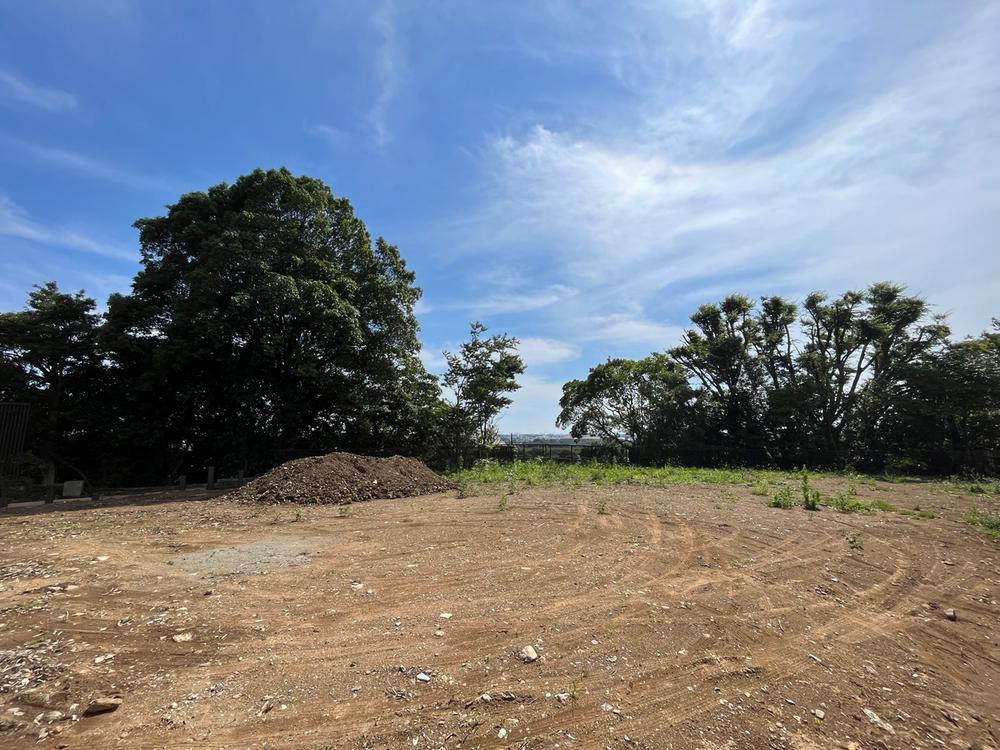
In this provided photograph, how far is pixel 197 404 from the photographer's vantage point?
16.2 m

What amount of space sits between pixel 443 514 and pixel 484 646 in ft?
18.2

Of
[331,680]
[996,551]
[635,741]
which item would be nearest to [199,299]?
[331,680]

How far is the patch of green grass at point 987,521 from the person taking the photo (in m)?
6.88

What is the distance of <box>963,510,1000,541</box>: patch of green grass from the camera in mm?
6884

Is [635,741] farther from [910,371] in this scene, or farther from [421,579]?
[910,371]

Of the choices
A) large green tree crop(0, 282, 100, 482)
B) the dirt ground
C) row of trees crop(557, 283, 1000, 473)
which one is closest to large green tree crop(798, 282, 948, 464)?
row of trees crop(557, 283, 1000, 473)

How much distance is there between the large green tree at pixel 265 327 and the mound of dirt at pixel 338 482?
4.07m

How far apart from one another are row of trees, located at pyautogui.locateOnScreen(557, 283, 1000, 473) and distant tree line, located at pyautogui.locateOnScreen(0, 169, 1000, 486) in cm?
10

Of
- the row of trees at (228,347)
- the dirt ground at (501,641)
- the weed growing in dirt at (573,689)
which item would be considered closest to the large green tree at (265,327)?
the row of trees at (228,347)

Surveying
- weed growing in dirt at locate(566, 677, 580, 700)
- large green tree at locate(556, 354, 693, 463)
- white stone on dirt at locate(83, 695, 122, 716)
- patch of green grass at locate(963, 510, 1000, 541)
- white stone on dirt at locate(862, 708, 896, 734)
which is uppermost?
large green tree at locate(556, 354, 693, 463)

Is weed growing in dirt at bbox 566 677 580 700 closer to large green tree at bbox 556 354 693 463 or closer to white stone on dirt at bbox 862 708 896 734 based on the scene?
white stone on dirt at bbox 862 708 896 734

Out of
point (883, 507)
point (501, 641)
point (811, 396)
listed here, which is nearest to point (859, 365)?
point (811, 396)

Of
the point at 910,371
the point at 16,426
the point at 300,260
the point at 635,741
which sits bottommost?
the point at 635,741

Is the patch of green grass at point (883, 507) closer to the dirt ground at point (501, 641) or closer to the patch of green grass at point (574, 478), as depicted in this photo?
the dirt ground at point (501, 641)
